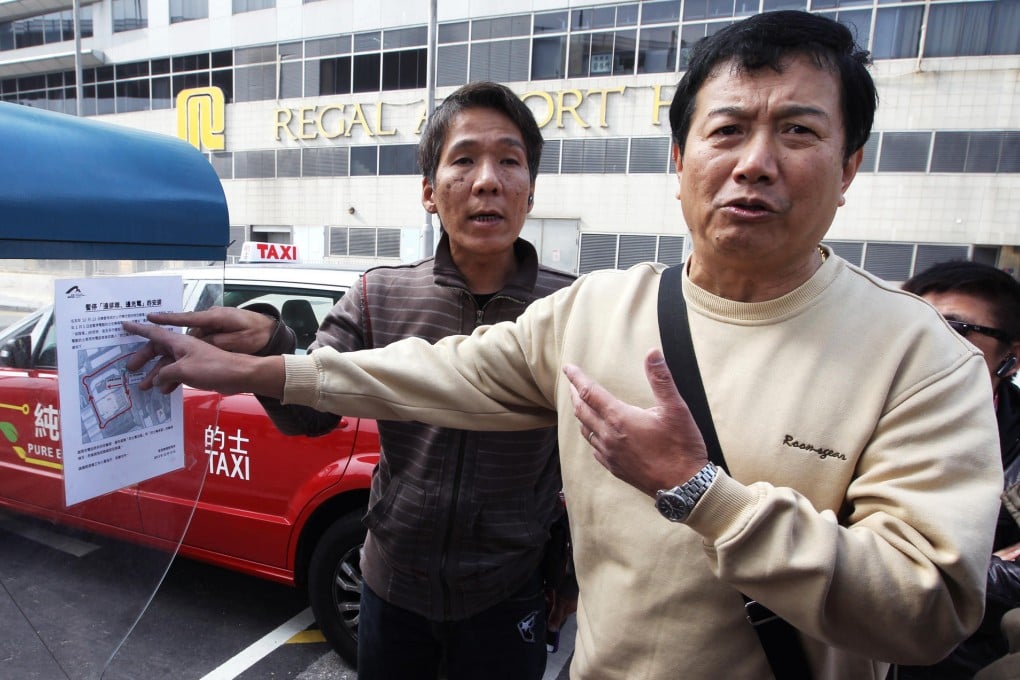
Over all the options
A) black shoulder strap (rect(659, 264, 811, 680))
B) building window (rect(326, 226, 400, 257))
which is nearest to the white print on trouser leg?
black shoulder strap (rect(659, 264, 811, 680))

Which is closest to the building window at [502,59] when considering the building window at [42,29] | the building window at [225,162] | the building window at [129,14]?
the building window at [225,162]

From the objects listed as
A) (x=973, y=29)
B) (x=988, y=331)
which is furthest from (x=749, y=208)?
(x=973, y=29)

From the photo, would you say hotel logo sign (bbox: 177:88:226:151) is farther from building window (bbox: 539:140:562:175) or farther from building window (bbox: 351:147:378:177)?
building window (bbox: 539:140:562:175)

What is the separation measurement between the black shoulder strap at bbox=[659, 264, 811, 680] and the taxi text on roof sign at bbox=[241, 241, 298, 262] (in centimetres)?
618

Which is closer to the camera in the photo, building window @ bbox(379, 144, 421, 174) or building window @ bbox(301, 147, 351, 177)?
building window @ bbox(379, 144, 421, 174)

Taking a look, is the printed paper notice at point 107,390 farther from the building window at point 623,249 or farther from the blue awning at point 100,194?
the building window at point 623,249

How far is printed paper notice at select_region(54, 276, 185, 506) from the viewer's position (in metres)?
1.16

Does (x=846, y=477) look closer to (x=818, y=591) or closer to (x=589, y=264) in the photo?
(x=818, y=591)

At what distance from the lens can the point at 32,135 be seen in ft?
3.44

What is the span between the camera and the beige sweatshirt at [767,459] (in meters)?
0.81

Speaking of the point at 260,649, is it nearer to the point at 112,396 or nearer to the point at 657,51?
the point at 112,396

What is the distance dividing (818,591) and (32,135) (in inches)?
54.3

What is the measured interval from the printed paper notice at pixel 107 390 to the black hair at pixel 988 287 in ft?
7.18

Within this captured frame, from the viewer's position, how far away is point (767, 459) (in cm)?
96
